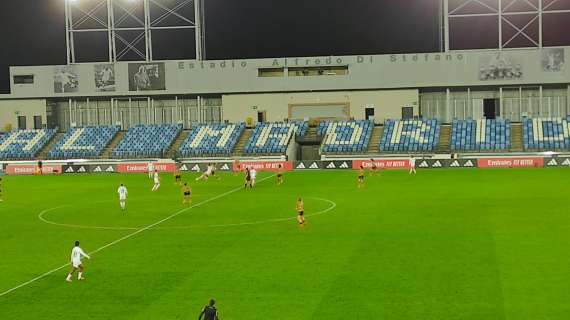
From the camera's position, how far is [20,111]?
287 feet

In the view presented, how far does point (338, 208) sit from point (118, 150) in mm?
48192

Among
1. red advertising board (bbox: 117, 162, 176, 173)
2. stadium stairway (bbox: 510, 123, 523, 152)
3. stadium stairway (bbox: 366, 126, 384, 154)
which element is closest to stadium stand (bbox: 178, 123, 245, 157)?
red advertising board (bbox: 117, 162, 176, 173)

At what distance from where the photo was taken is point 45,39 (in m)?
88.5

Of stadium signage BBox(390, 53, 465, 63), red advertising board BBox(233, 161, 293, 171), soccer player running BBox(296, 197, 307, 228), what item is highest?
stadium signage BBox(390, 53, 465, 63)

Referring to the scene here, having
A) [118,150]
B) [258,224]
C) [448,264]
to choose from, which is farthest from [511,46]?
[448,264]

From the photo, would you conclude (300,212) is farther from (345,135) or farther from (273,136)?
(273,136)

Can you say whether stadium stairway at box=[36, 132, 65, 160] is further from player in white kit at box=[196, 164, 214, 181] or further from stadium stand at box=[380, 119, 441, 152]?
stadium stand at box=[380, 119, 441, 152]

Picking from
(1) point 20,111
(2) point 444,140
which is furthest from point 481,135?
(1) point 20,111

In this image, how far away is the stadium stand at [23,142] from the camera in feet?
266

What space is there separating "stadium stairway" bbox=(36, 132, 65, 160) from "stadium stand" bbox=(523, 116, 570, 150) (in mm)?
55094

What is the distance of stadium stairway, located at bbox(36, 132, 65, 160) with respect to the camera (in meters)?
81.3

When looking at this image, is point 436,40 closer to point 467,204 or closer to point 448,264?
point 467,204

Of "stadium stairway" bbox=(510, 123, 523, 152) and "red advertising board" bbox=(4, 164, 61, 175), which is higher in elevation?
"stadium stairway" bbox=(510, 123, 523, 152)

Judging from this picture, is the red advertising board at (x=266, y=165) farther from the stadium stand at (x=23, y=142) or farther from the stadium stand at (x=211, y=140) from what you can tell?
the stadium stand at (x=23, y=142)
